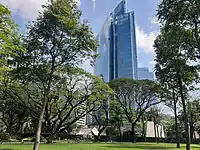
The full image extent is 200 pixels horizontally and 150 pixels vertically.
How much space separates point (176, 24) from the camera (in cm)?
1390

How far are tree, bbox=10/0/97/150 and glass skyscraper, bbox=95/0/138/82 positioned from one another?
2221 inches

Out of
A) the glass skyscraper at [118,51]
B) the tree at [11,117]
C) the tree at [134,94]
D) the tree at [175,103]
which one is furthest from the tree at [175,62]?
the glass skyscraper at [118,51]

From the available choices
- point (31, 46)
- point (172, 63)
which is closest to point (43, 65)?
point (31, 46)

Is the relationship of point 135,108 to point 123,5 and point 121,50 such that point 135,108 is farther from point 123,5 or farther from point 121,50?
point 123,5

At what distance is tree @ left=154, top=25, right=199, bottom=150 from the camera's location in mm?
15805

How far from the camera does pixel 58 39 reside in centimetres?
1506

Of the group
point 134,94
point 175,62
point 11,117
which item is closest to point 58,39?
point 175,62

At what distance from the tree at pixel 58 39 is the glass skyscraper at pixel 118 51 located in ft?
185

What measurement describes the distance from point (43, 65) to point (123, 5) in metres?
96.5

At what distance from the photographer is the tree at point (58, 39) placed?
14.7 metres

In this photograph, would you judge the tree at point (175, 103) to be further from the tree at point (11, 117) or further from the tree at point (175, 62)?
the tree at point (11, 117)

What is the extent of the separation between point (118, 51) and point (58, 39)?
64931 mm

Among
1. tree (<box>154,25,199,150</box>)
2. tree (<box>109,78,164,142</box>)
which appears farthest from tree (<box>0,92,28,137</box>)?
tree (<box>154,25,199,150</box>)

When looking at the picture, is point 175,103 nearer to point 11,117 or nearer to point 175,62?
point 175,62
